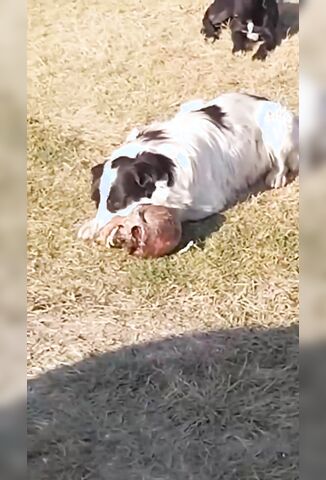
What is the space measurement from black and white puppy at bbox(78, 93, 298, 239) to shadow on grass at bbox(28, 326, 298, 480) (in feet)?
1.03

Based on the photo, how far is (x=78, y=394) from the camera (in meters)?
1.92

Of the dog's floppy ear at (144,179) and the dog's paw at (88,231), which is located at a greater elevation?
the dog's floppy ear at (144,179)

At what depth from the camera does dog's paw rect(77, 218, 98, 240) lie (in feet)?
6.35

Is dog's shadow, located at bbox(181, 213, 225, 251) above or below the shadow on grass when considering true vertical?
above

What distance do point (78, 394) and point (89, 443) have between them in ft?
0.37

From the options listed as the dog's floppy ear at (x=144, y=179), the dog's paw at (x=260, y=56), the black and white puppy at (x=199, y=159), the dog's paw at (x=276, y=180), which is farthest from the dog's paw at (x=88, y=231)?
the dog's paw at (x=260, y=56)

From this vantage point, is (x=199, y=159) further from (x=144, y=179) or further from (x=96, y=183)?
(x=96, y=183)

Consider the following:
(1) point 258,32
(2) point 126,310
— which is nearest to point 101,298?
(2) point 126,310

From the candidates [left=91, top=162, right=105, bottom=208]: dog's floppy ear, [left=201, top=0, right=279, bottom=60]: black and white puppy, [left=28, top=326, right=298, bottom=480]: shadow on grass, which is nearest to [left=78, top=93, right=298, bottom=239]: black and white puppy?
[left=91, top=162, right=105, bottom=208]: dog's floppy ear

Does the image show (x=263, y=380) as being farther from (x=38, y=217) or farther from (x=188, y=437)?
(x=38, y=217)

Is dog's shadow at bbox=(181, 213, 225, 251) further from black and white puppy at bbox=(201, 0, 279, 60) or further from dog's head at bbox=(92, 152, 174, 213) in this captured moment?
black and white puppy at bbox=(201, 0, 279, 60)

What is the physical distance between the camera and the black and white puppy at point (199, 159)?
1.92 metres

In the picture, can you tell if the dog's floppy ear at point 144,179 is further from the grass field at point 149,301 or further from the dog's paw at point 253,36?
the dog's paw at point 253,36

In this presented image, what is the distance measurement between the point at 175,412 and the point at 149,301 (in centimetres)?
26
